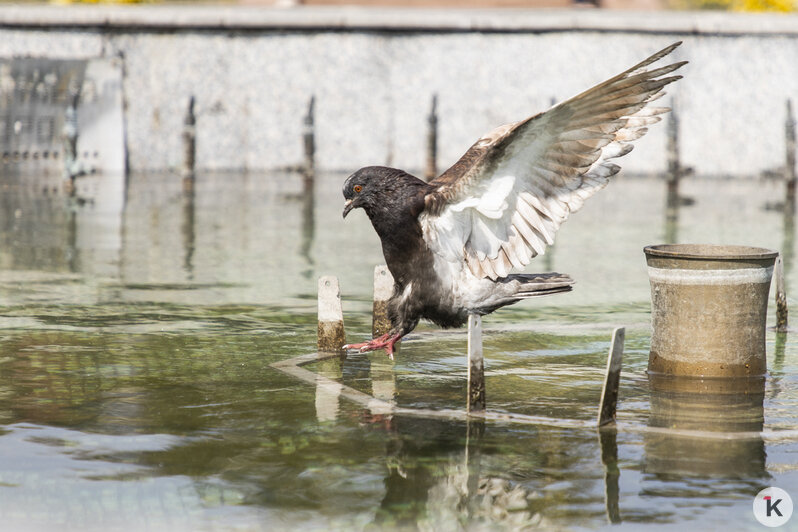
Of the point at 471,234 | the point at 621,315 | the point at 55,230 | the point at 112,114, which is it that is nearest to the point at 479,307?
the point at 471,234

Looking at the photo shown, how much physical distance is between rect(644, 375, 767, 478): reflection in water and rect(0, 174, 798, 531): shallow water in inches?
0.8

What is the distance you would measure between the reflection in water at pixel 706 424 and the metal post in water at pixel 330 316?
2.08m

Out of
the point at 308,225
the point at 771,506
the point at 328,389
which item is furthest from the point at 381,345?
the point at 308,225

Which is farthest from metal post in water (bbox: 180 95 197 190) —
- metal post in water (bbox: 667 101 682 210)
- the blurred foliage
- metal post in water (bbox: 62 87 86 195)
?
the blurred foliage

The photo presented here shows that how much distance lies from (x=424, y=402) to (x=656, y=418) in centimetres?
127

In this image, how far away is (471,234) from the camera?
24.3 ft

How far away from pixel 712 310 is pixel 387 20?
15.3m

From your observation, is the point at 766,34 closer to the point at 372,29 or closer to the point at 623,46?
the point at 623,46

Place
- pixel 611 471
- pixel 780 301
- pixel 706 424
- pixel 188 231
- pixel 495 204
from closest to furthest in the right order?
pixel 611 471 → pixel 706 424 → pixel 495 204 → pixel 780 301 → pixel 188 231

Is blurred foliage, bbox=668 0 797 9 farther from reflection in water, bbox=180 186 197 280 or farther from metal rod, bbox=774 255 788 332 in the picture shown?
metal rod, bbox=774 255 788 332

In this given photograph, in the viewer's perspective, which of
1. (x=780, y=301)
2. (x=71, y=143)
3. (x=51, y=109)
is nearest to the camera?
(x=780, y=301)

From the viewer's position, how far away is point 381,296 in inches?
337
